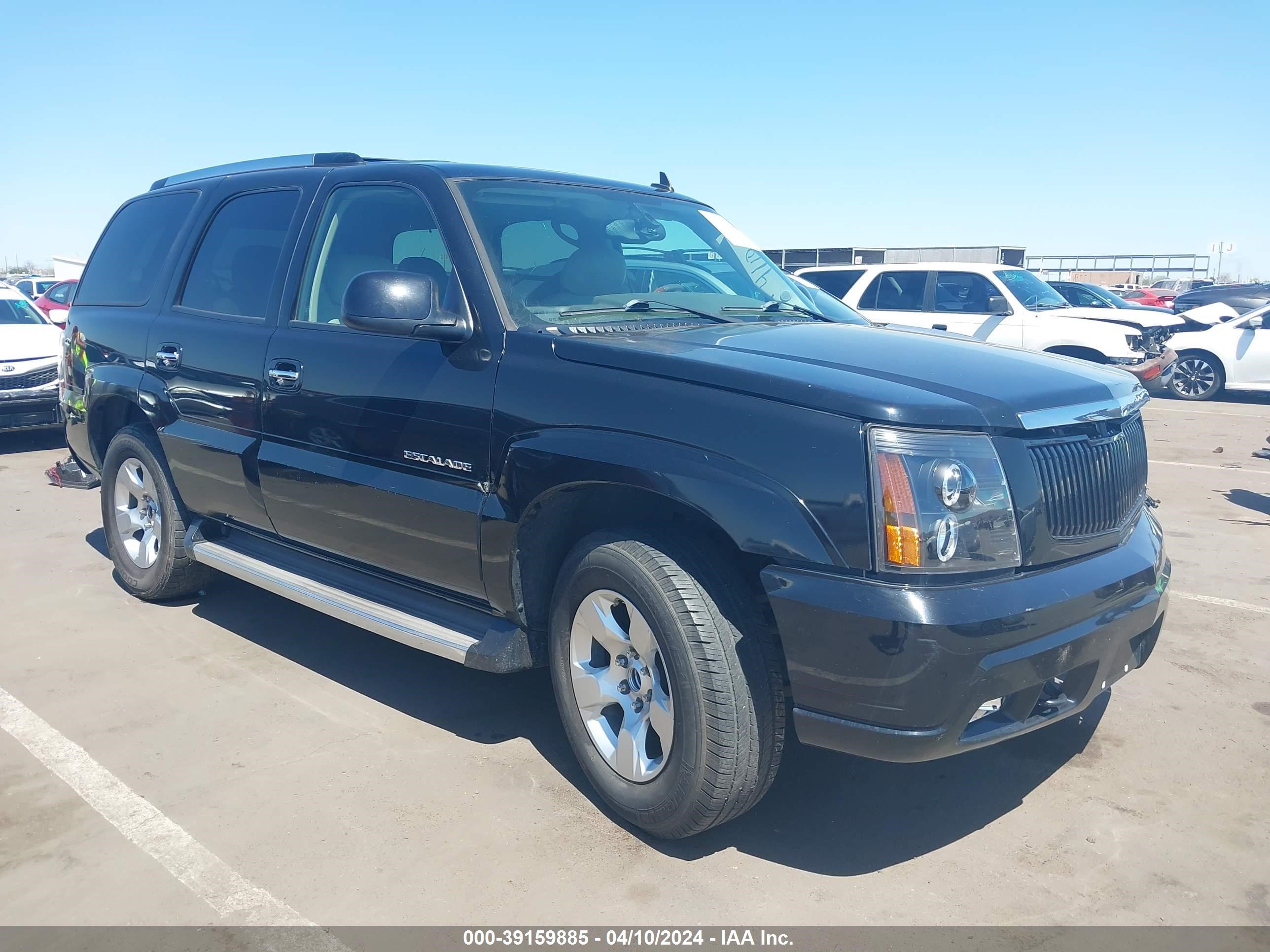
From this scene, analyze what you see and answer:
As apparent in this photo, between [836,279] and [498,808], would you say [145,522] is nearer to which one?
[498,808]

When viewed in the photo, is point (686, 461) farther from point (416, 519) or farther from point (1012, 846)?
point (1012, 846)

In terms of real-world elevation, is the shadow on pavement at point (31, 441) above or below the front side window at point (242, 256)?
below

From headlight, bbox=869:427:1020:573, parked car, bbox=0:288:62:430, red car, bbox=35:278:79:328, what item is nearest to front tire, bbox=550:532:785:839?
headlight, bbox=869:427:1020:573

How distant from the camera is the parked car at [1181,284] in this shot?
45.4m

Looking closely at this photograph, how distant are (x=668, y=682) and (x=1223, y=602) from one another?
3784mm

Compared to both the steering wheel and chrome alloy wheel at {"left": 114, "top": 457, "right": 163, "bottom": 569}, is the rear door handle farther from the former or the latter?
chrome alloy wheel at {"left": 114, "top": 457, "right": 163, "bottom": 569}

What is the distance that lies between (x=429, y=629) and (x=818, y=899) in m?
1.55

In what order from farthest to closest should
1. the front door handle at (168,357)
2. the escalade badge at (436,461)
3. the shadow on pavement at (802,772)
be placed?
the front door handle at (168,357) < the escalade badge at (436,461) < the shadow on pavement at (802,772)

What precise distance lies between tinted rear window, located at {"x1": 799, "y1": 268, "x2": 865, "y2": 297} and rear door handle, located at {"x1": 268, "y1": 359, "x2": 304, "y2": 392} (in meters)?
9.86

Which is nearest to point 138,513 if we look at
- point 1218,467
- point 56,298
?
point 1218,467

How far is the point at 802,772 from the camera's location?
11.8 ft

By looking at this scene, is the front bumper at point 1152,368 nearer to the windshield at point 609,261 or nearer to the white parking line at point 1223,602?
the white parking line at point 1223,602

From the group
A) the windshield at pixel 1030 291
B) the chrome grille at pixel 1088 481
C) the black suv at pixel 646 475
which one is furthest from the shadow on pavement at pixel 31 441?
the windshield at pixel 1030 291

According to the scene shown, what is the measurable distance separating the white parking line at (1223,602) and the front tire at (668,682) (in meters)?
3.47
